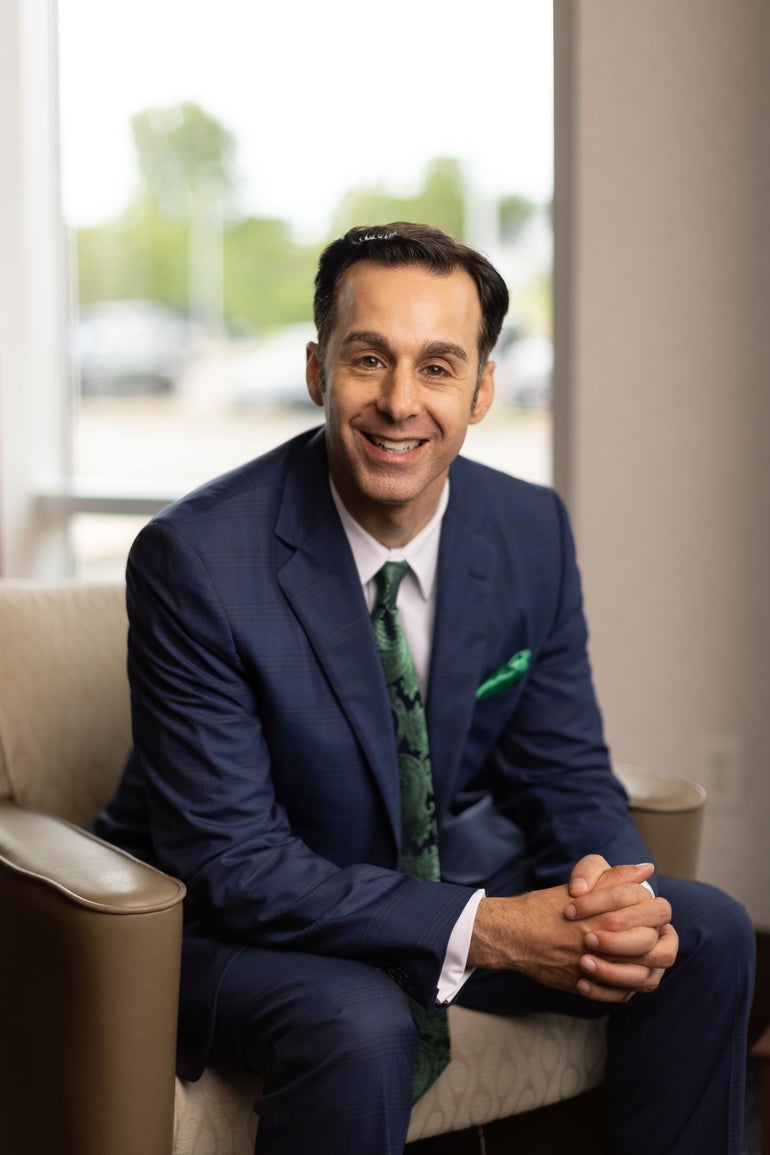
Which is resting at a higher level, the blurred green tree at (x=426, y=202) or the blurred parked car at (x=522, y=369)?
the blurred green tree at (x=426, y=202)

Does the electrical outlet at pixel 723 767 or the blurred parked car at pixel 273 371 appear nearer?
the electrical outlet at pixel 723 767

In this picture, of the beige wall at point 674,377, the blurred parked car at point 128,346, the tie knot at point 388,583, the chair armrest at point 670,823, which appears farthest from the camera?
the blurred parked car at point 128,346

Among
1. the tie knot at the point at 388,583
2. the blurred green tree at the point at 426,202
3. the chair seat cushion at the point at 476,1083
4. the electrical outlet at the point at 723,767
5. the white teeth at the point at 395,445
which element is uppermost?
the blurred green tree at the point at 426,202

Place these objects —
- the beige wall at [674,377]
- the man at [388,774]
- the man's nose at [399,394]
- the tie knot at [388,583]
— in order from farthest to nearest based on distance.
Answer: the beige wall at [674,377]
the tie knot at [388,583]
the man's nose at [399,394]
the man at [388,774]

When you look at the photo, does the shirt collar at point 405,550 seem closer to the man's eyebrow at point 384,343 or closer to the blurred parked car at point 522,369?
the man's eyebrow at point 384,343

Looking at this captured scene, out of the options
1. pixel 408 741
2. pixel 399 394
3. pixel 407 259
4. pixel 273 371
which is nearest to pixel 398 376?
pixel 399 394

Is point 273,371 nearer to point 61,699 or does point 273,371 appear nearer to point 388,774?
point 61,699

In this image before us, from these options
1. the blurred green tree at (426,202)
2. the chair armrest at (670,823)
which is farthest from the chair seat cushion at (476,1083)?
the blurred green tree at (426,202)

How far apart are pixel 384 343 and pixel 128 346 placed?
1850 millimetres

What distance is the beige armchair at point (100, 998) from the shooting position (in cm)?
146

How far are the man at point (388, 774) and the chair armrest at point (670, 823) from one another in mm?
69

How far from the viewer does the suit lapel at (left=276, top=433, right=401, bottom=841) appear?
173 cm

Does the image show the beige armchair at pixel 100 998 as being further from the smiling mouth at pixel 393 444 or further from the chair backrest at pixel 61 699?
the smiling mouth at pixel 393 444

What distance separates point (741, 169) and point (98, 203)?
169 centimetres
